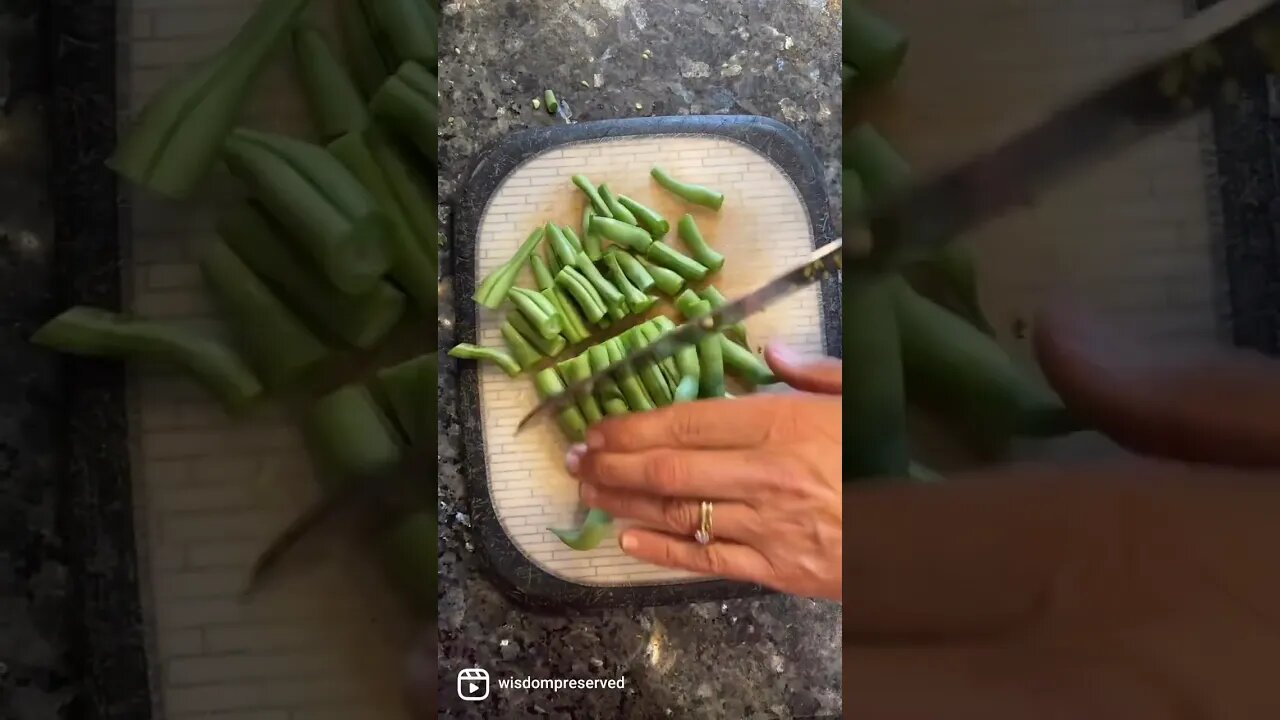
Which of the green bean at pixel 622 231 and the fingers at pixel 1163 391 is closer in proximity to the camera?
the fingers at pixel 1163 391

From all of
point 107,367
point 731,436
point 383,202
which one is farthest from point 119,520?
point 731,436

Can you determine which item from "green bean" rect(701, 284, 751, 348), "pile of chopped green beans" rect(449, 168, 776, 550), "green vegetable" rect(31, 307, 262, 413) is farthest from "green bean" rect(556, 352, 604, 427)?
"green vegetable" rect(31, 307, 262, 413)

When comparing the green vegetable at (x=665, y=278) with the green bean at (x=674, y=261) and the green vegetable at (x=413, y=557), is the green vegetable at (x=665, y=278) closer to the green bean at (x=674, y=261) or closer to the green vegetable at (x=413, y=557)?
the green bean at (x=674, y=261)

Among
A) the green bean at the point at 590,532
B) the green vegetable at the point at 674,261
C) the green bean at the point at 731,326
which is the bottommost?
the green bean at the point at 590,532

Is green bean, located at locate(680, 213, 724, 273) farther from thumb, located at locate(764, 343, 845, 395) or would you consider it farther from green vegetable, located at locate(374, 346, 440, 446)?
green vegetable, located at locate(374, 346, 440, 446)

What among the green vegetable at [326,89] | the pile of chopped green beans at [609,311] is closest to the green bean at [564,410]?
the pile of chopped green beans at [609,311]

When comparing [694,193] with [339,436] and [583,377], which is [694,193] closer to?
[583,377]

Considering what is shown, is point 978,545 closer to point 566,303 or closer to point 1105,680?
point 1105,680
